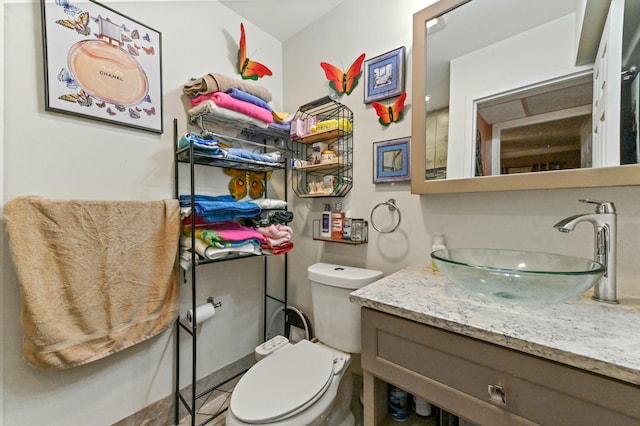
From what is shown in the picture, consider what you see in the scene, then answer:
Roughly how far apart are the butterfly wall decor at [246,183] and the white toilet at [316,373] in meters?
0.66

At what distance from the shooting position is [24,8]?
Result: 2.97 ft

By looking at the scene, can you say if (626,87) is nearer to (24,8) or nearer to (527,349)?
(527,349)

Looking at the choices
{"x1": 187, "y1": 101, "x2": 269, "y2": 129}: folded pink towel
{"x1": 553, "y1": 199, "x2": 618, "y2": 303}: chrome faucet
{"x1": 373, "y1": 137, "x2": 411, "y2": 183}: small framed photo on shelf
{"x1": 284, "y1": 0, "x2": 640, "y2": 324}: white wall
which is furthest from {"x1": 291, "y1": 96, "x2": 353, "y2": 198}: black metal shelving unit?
{"x1": 553, "y1": 199, "x2": 618, "y2": 303}: chrome faucet

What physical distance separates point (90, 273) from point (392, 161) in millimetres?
1431

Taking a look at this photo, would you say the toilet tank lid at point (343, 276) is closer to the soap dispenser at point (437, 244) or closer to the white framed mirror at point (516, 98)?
the soap dispenser at point (437, 244)

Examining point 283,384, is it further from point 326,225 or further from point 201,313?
point 326,225

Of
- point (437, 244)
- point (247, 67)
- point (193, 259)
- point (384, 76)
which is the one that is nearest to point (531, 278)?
point (437, 244)

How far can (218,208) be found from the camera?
1206 millimetres

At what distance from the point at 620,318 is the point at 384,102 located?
1198mm

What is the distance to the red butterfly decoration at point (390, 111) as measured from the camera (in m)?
1.25

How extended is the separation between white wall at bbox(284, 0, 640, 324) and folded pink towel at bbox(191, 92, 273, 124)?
437 mm

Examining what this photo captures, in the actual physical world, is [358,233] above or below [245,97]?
below

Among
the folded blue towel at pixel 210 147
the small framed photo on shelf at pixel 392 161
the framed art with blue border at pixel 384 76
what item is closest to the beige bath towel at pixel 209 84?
the folded blue towel at pixel 210 147

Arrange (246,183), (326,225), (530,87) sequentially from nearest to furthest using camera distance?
1. (530,87)
2. (326,225)
3. (246,183)
